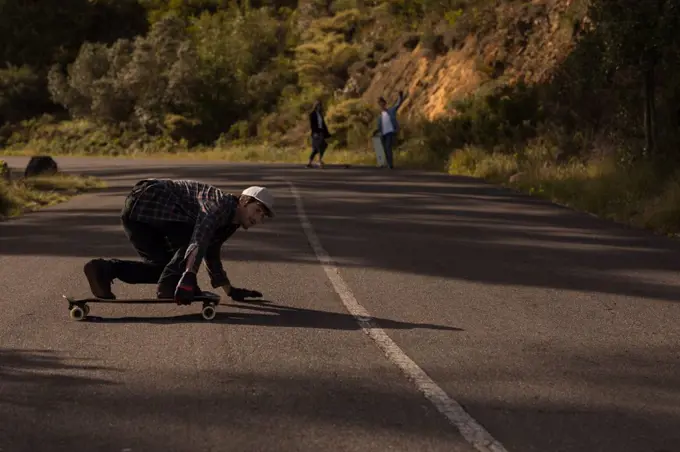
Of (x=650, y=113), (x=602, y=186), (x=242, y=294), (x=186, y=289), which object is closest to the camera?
(x=186, y=289)

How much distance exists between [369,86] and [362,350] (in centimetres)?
4680

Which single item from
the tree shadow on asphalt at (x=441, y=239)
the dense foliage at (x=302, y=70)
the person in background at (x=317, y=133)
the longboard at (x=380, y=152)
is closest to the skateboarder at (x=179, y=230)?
the tree shadow on asphalt at (x=441, y=239)

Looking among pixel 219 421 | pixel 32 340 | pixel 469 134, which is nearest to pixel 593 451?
pixel 219 421

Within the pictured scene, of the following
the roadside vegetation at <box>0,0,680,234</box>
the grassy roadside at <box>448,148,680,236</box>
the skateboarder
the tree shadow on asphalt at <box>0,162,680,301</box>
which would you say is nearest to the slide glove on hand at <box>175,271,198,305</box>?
the skateboarder

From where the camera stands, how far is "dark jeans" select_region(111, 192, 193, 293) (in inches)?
410

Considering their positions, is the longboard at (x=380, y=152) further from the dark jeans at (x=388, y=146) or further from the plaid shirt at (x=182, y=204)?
A: the plaid shirt at (x=182, y=204)

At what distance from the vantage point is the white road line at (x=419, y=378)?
6504mm

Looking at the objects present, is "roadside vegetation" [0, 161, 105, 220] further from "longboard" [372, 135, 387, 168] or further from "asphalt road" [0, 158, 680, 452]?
"longboard" [372, 135, 387, 168]

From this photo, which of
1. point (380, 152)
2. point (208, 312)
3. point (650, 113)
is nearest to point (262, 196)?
point (208, 312)

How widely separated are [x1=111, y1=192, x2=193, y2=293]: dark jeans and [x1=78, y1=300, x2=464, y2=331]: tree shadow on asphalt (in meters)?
0.38

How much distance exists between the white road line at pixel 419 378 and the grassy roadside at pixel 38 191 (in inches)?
418

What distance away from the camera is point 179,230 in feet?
34.1

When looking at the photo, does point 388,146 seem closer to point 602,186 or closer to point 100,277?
point 602,186

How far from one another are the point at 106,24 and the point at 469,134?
152ft
